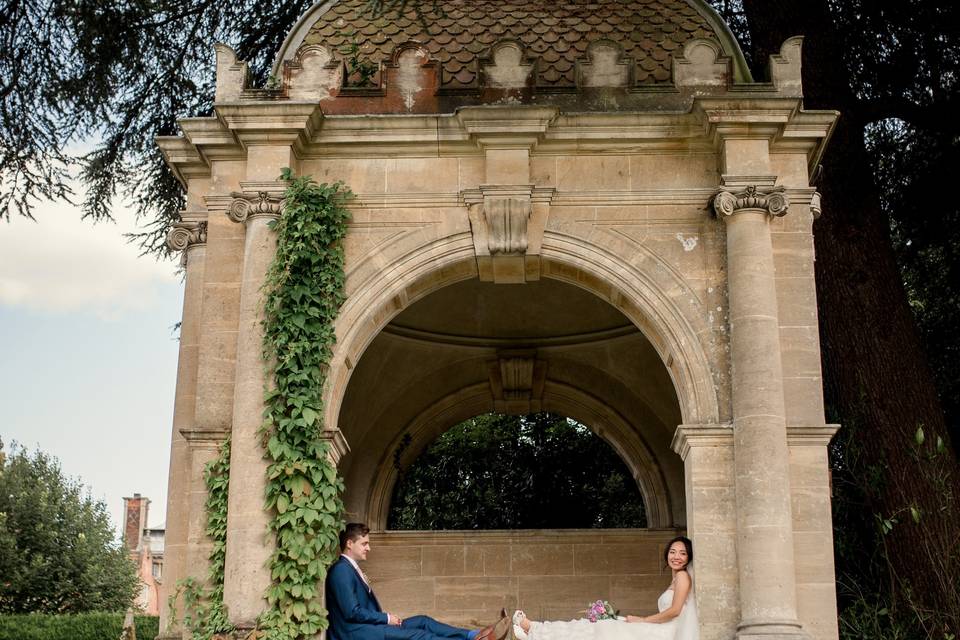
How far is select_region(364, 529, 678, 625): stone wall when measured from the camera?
14.0m

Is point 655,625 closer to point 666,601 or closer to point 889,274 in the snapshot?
point 666,601

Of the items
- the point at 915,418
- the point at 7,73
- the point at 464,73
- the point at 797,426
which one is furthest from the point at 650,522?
the point at 7,73

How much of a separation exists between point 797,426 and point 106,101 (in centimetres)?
973

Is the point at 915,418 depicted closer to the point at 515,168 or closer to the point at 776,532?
the point at 776,532

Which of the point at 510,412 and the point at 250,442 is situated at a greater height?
the point at 510,412

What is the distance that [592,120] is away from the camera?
34.3ft

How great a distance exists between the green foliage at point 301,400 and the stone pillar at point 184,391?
1.21 meters

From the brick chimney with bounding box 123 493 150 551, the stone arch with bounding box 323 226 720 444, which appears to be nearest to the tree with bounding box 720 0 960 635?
the stone arch with bounding box 323 226 720 444

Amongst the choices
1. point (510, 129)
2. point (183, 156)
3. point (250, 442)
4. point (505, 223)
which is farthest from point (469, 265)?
point (183, 156)

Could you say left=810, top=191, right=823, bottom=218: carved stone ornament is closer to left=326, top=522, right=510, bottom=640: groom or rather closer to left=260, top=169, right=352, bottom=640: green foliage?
left=260, top=169, right=352, bottom=640: green foliage

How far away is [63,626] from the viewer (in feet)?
80.4

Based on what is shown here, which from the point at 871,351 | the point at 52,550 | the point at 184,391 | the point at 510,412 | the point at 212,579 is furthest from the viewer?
the point at 52,550

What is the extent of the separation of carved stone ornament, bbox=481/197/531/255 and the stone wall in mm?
4877

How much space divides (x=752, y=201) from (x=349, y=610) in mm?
4539
